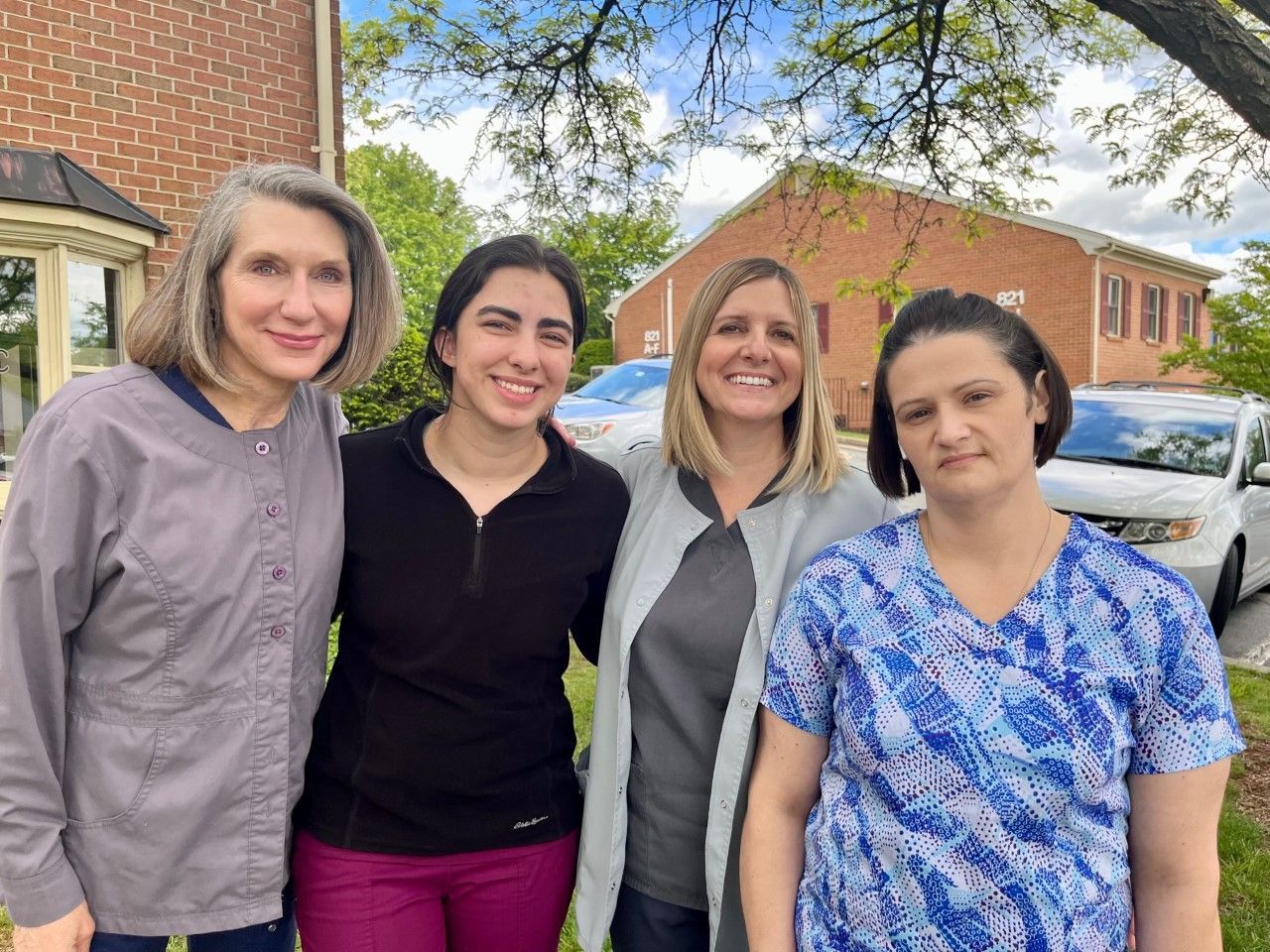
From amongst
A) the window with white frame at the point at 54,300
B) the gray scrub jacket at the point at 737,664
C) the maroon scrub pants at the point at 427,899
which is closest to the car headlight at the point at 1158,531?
the gray scrub jacket at the point at 737,664

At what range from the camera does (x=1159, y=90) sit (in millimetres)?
5316

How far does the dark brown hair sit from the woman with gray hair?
1.20 meters

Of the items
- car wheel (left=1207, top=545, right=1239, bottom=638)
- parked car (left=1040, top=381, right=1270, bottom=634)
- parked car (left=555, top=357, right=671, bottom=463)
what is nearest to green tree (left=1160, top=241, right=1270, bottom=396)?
parked car (left=1040, top=381, right=1270, bottom=634)

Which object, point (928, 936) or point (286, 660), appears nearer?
point (928, 936)

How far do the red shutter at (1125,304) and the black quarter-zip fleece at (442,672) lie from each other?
82.6ft

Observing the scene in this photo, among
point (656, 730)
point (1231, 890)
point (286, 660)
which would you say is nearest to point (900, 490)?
point (656, 730)

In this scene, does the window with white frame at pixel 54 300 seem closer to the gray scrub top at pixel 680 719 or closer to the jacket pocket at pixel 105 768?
the jacket pocket at pixel 105 768

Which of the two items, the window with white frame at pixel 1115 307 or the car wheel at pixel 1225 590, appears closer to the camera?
the car wheel at pixel 1225 590

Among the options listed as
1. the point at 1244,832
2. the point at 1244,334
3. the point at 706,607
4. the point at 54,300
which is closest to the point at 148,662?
the point at 706,607

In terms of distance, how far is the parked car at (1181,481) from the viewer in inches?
241

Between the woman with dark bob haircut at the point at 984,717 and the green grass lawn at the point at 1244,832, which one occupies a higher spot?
the woman with dark bob haircut at the point at 984,717

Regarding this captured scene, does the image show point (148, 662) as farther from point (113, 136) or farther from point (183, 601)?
point (113, 136)

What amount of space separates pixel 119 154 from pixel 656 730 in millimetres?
5443

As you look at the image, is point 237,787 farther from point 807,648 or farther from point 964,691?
point 964,691
